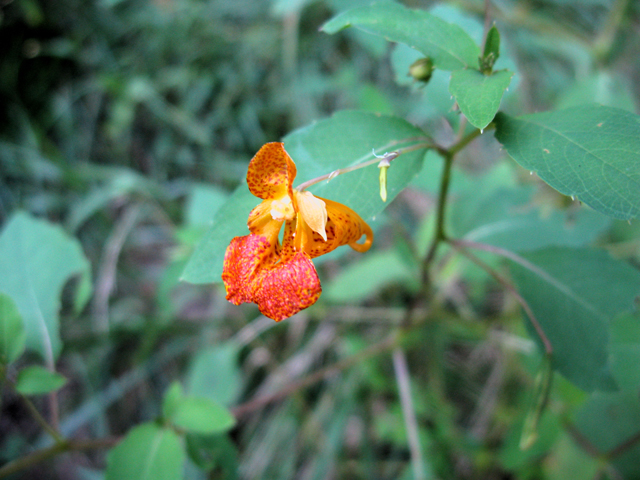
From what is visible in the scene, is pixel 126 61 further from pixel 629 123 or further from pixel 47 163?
pixel 629 123

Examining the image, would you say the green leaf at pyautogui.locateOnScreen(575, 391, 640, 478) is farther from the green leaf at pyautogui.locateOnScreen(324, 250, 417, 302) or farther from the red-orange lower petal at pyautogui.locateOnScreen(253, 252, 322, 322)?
the red-orange lower petal at pyautogui.locateOnScreen(253, 252, 322, 322)

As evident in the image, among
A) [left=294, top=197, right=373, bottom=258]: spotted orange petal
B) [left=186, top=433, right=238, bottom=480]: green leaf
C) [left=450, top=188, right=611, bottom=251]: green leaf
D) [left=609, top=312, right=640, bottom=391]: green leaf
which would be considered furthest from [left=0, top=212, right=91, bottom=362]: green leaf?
[left=609, top=312, right=640, bottom=391]: green leaf

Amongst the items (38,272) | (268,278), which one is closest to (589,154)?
(268,278)

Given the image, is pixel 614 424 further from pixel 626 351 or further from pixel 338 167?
pixel 338 167

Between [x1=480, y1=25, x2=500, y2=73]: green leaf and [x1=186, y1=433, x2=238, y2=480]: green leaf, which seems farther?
[x1=186, y1=433, x2=238, y2=480]: green leaf

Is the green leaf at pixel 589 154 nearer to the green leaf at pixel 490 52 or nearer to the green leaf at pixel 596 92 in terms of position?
the green leaf at pixel 490 52

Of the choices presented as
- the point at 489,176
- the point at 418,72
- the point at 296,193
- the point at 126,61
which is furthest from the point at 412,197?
the point at 126,61

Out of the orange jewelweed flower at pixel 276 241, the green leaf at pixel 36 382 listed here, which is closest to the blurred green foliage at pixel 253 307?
the green leaf at pixel 36 382
